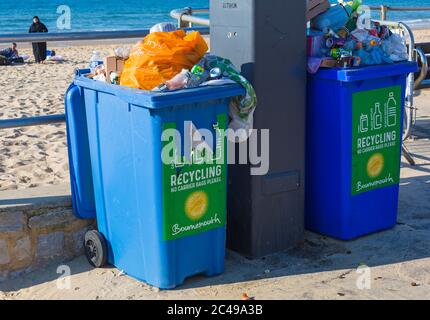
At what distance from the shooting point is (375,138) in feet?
15.4

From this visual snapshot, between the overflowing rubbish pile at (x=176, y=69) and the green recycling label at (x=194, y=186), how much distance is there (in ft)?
0.59

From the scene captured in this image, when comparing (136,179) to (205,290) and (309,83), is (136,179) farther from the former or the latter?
(309,83)

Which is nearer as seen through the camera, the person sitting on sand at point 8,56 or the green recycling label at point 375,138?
the green recycling label at point 375,138

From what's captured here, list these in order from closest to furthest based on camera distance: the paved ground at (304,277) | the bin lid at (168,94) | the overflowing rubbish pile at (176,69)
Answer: the bin lid at (168,94) < the overflowing rubbish pile at (176,69) < the paved ground at (304,277)

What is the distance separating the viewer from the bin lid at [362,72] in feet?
14.4

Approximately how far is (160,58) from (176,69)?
0.11 meters

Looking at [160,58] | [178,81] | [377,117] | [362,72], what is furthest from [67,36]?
[377,117]

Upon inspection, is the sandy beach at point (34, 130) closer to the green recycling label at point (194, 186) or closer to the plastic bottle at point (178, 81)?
the green recycling label at point (194, 186)

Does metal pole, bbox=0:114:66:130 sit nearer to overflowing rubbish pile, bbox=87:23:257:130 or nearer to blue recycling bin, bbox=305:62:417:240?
overflowing rubbish pile, bbox=87:23:257:130

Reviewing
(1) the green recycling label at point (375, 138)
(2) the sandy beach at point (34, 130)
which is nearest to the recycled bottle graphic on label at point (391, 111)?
(1) the green recycling label at point (375, 138)

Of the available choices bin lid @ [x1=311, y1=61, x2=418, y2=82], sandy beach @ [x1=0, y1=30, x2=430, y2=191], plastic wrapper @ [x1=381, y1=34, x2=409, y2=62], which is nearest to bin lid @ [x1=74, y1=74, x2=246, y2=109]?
bin lid @ [x1=311, y1=61, x2=418, y2=82]

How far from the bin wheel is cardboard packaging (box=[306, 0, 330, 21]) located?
1.93 m
